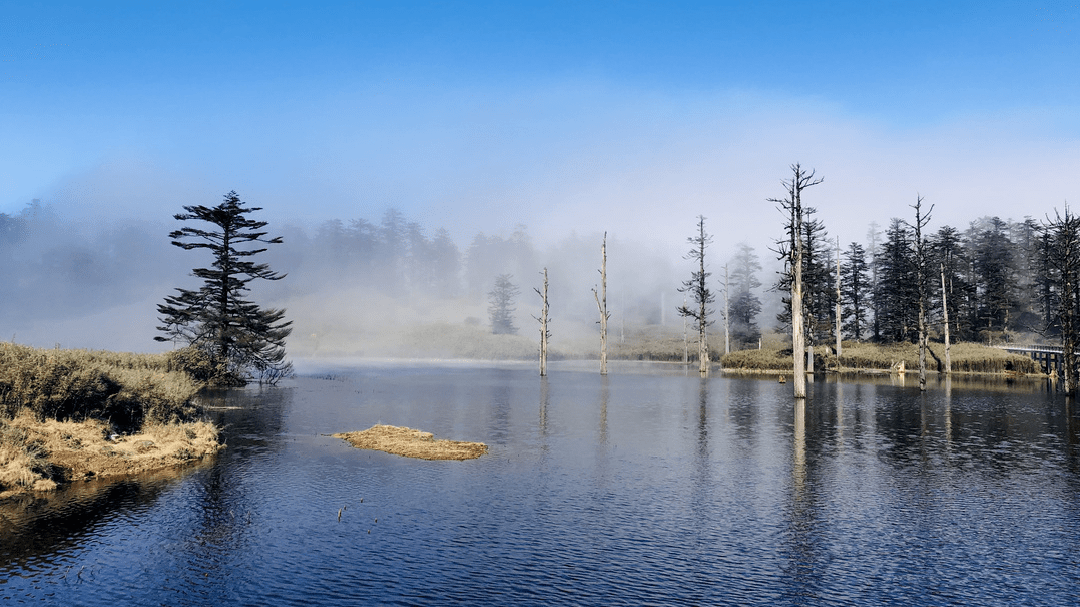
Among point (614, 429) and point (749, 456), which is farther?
point (614, 429)

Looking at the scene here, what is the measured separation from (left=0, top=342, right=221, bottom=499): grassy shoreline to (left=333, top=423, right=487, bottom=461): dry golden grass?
473 centimetres

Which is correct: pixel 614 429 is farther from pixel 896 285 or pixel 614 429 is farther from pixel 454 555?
pixel 896 285

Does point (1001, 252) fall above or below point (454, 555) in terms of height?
above

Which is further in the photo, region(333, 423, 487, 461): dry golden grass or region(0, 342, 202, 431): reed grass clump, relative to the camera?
region(333, 423, 487, 461): dry golden grass

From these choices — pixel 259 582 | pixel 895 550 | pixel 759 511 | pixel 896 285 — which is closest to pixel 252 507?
pixel 259 582

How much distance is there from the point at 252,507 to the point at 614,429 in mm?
15518

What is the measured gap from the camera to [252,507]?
553 inches

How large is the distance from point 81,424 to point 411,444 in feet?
32.1

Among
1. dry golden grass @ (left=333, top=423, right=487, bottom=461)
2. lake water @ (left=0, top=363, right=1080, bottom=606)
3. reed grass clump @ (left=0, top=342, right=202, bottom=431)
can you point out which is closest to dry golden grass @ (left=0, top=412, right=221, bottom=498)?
reed grass clump @ (left=0, top=342, right=202, bottom=431)

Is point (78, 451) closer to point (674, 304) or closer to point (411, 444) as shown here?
point (411, 444)

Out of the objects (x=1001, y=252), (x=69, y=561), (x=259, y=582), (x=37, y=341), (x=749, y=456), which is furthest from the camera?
(x=37, y=341)

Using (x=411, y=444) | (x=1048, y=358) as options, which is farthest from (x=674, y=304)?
(x=411, y=444)

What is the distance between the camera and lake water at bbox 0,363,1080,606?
31.2 ft

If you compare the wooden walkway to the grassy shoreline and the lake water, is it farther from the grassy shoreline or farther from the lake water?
the grassy shoreline
